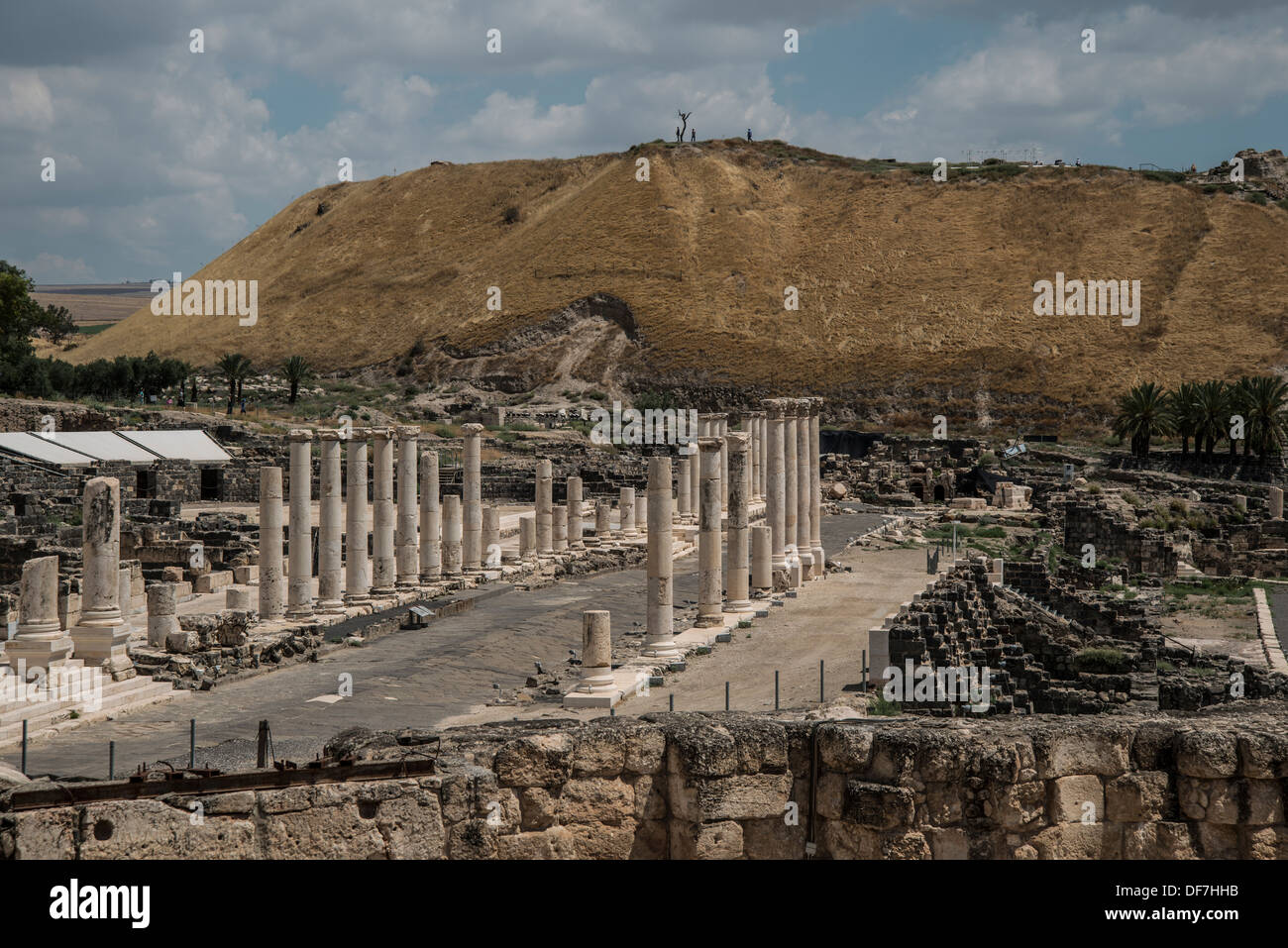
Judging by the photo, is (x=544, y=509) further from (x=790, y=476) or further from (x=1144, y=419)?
(x=1144, y=419)

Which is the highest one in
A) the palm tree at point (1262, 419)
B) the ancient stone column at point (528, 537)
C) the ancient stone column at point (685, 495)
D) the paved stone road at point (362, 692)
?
the palm tree at point (1262, 419)

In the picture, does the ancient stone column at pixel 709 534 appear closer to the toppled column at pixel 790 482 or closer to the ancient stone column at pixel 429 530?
the toppled column at pixel 790 482

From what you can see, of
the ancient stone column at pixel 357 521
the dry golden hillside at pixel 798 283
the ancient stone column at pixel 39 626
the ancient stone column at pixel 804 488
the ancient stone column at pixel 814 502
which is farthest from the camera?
the dry golden hillside at pixel 798 283

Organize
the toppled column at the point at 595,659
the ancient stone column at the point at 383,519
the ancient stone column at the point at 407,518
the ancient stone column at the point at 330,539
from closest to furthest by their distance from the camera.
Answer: the toppled column at the point at 595,659
the ancient stone column at the point at 330,539
the ancient stone column at the point at 383,519
the ancient stone column at the point at 407,518

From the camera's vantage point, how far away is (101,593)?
21.7 m

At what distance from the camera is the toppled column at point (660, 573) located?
24406 mm

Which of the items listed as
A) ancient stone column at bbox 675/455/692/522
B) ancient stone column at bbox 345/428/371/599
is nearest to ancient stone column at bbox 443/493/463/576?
ancient stone column at bbox 345/428/371/599

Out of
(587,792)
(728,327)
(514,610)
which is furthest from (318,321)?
(587,792)

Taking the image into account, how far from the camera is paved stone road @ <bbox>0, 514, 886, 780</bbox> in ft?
57.8

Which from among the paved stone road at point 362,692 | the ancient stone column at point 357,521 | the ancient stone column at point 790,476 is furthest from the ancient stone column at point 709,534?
the ancient stone column at point 790,476

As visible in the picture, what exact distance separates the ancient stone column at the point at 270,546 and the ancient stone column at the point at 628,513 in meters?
16.4
